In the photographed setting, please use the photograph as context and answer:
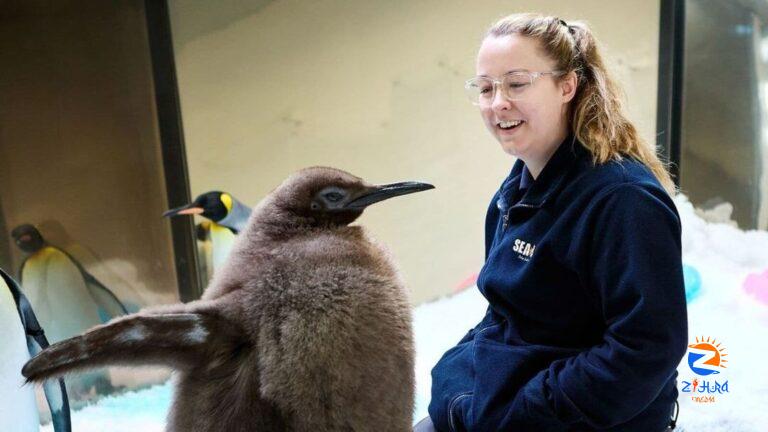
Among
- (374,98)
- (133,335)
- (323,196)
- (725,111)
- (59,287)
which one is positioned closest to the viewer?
(133,335)

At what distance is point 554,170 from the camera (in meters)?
0.89

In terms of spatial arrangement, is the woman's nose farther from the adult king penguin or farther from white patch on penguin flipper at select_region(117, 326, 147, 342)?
the adult king penguin

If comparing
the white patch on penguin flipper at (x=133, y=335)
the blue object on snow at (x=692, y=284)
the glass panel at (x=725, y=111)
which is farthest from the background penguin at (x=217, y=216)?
the glass panel at (x=725, y=111)

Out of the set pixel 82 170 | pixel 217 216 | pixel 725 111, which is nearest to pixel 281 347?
pixel 217 216

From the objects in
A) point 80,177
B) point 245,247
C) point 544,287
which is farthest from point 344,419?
point 80,177

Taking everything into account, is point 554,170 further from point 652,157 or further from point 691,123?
point 691,123

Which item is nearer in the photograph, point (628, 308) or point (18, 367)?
point (628, 308)

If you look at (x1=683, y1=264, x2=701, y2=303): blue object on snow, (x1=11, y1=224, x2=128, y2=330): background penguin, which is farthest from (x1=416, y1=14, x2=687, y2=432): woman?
(x1=11, y1=224, x2=128, y2=330): background penguin

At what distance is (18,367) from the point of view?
100cm

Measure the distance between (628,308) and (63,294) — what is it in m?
1.81

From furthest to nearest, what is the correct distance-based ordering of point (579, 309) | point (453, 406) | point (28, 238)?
point (28, 238) → point (453, 406) → point (579, 309)

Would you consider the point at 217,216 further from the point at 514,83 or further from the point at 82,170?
the point at 514,83

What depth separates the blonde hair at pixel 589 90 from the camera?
0.86 m

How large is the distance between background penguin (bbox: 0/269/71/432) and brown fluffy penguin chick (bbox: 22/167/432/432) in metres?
0.43
